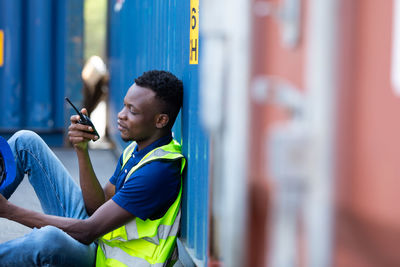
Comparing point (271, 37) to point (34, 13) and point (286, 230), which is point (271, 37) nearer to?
point (286, 230)

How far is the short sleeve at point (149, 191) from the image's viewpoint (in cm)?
273

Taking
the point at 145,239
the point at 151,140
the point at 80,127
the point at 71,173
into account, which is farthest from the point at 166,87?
the point at 71,173

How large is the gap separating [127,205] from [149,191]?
0.35 ft

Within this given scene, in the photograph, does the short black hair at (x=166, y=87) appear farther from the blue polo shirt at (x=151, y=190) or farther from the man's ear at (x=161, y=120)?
the blue polo shirt at (x=151, y=190)

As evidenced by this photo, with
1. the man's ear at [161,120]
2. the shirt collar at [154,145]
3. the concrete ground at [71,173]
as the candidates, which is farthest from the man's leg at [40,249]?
the concrete ground at [71,173]

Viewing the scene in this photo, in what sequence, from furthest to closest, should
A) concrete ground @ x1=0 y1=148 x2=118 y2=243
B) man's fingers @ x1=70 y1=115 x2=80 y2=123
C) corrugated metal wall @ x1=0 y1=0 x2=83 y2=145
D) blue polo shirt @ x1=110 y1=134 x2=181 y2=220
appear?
corrugated metal wall @ x1=0 y1=0 x2=83 y2=145 → concrete ground @ x1=0 y1=148 x2=118 y2=243 → man's fingers @ x1=70 y1=115 x2=80 y2=123 → blue polo shirt @ x1=110 y1=134 x2=181 y2=220

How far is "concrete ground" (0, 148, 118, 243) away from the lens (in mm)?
4293

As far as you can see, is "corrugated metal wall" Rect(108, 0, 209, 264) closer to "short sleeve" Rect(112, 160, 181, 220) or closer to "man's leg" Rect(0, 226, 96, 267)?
"short sleeve" Rect(112, 160, 181, 220)

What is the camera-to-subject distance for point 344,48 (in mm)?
988

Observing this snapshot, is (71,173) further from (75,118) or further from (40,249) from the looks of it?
(40,249)

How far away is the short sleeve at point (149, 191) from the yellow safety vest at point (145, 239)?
0.04 m

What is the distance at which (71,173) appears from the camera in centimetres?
690

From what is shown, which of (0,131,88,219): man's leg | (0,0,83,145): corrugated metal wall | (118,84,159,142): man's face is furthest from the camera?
(0,0,83,145): corrugated metal wall

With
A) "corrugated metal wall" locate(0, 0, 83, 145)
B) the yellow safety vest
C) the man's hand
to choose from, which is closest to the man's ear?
the yellow safety vest
